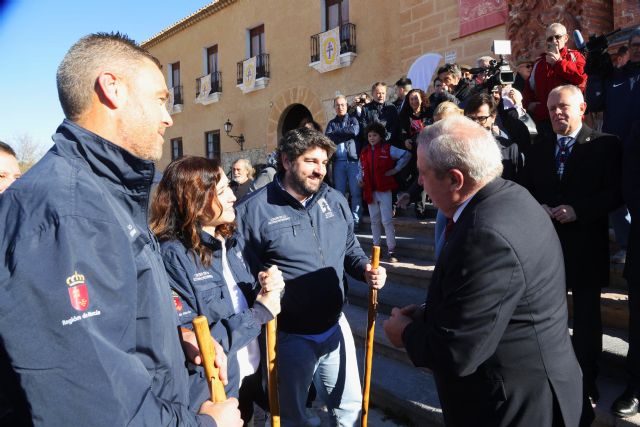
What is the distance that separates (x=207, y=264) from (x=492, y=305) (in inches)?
48.6

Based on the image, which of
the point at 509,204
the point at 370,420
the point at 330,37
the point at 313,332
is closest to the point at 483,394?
the point at 509,204

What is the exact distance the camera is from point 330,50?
13008 millimetres

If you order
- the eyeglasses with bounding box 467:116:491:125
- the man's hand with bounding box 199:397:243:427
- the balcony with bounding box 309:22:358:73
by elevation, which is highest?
the balcony with bounding box 309:22:358:73

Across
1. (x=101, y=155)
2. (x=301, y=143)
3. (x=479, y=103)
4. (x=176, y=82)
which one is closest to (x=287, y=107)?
(x=176, y=82)

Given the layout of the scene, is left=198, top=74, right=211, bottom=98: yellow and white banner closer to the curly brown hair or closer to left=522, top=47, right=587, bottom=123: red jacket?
left=522, top=47, right=587, bottom=123: red jacket

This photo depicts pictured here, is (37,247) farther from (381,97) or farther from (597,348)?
(381,97)

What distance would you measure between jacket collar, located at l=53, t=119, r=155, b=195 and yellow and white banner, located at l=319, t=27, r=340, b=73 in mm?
12106

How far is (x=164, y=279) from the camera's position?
4.46ft

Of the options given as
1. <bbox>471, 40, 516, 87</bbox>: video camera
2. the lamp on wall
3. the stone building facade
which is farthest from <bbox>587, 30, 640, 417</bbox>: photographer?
the lamp on wall

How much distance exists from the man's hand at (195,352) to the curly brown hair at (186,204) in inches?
13.7

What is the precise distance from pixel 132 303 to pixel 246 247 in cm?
160

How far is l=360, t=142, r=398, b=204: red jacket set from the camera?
6.06 metres

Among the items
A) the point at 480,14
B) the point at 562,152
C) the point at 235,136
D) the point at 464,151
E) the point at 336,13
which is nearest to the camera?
the point at 464,151

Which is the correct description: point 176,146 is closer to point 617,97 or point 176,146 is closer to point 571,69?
point 571,69
